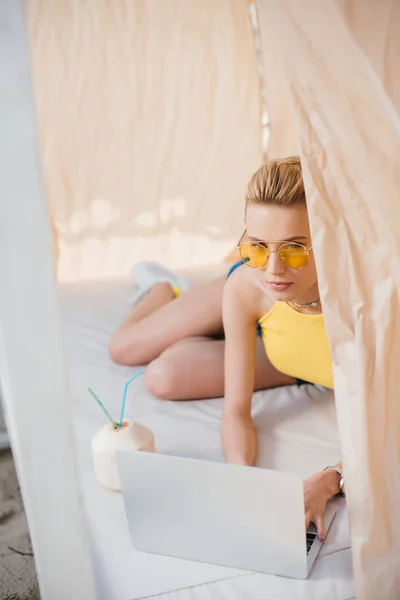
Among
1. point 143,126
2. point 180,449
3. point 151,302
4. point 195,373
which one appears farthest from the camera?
point 143,126

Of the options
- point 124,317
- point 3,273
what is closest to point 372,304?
point 3,273

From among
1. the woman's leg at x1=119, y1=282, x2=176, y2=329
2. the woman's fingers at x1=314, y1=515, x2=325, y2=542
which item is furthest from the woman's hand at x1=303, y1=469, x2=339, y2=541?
the woman's leg at x1=119, y1=282, x2=176, y2=329

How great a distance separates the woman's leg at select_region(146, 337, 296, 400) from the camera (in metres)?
1.56

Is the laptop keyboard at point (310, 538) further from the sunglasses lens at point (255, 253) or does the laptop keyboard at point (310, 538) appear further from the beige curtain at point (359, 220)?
the sunglasses lens at point (255, 253)

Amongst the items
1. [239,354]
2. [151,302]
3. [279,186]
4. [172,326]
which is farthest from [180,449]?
[151,302]

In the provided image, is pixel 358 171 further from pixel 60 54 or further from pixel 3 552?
pixel 60 54

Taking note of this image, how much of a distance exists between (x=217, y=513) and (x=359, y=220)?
478 millimetres

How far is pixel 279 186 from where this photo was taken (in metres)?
1.15

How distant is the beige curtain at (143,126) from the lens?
2.35m

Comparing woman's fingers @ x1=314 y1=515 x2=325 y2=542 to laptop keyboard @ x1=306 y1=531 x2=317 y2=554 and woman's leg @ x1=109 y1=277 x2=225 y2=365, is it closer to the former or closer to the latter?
laptop keyboard @ x1=306 y1=531 x2=317 y2=554

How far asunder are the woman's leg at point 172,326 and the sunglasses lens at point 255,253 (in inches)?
18.5

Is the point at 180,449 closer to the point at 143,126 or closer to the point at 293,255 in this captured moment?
the point at 293,255

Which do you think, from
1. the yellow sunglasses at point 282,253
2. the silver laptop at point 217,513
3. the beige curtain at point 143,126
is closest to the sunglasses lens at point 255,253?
the yellow sunglasses at point 282,253

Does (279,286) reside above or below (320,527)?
above
